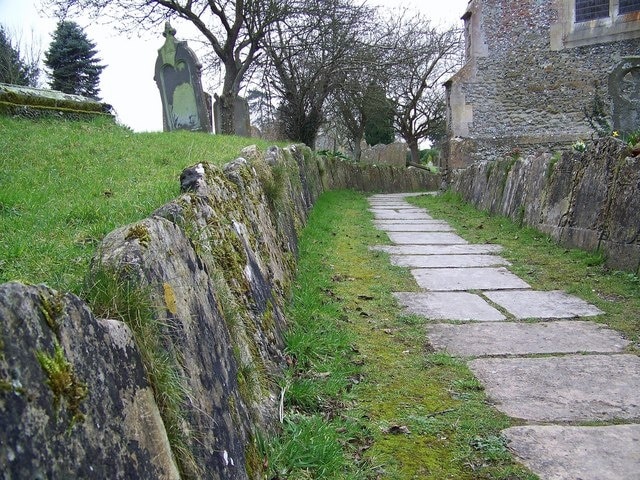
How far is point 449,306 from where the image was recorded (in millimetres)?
4258

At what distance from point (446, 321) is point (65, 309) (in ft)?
10.5

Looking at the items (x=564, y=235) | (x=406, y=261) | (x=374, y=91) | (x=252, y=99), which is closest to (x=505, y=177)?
(x=564, y=235)

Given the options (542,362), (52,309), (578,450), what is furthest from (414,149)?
(52,309)

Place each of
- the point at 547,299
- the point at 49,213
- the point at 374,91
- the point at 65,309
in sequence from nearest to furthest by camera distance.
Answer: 1. the point at 65,309
2. the point at 49,213
3. the point at 547,299
4. the point at 374,91

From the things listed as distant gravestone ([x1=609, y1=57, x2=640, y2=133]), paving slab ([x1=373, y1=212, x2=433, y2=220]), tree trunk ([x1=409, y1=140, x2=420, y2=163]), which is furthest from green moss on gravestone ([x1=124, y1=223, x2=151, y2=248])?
tree trunk ([x1=409, y1=140, x2=420, y2=163])

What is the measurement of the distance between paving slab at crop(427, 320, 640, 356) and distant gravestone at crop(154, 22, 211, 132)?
31.9ft

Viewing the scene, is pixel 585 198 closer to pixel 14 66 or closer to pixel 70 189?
pixel 70 189

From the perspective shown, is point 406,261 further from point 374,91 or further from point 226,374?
point 374,91

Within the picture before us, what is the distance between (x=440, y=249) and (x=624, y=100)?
415 cm

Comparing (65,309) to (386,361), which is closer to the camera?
(65,309)

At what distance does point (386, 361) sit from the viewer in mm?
3174

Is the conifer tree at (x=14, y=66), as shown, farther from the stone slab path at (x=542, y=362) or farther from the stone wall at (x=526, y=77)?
the stone slab path at (x=542, y=362)

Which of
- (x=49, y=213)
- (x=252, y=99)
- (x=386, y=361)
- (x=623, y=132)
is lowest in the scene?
(x=386, y=361)

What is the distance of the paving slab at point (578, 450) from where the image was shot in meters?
2.03
